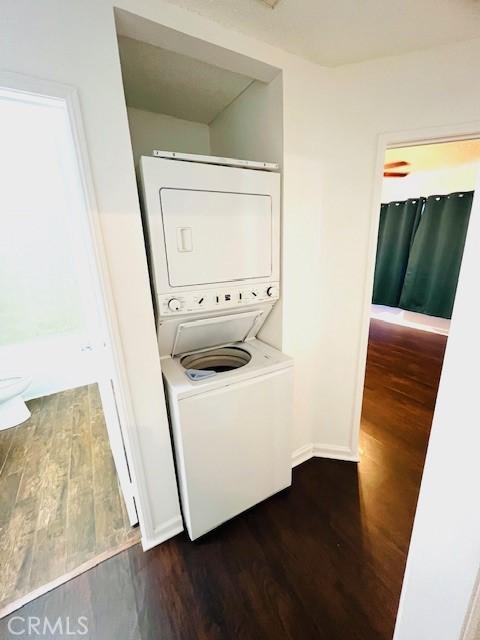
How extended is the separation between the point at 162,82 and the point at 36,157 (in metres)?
1.62

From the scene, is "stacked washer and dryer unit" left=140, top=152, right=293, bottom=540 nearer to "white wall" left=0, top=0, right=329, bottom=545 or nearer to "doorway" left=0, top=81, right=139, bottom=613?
"white wall" left=0, top=0, right=329, bottom=545

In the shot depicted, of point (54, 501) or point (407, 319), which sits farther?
point (407, 319)

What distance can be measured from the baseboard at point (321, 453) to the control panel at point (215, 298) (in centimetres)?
121

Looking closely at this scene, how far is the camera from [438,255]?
4125 millimetres

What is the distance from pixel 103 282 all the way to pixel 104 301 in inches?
3.1

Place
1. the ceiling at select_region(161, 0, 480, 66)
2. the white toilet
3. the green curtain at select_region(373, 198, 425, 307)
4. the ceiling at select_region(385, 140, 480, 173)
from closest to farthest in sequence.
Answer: the ceiling at select_region(161, 0, 480, 66), the white toilet, the ceiling at select_region(385, 140, 480, 173), the green curtain at select_region(373, 198, 425, 307)

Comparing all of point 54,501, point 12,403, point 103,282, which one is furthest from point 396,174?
point 12,403

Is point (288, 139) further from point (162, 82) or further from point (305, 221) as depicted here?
point (162, 82)

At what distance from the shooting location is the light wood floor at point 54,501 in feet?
4.54

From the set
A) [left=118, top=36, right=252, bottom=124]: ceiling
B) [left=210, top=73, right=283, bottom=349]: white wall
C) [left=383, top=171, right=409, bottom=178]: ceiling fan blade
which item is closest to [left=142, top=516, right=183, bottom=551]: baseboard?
[left=210, top=73, right=283, bottom=349]: white wall

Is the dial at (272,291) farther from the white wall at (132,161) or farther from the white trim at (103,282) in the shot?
the white trim at (103,282)

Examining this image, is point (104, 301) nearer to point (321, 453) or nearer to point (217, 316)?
point (217, 316)

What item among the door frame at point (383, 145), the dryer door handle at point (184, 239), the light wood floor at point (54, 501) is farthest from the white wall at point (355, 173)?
the light wood floor at point (54, 501)

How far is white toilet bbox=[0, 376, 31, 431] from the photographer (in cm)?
245
